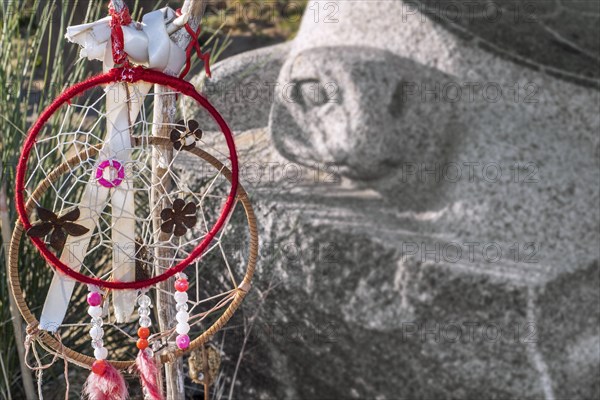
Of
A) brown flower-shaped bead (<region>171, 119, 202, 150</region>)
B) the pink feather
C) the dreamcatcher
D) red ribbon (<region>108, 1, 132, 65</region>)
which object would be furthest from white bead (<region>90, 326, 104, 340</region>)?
red ribbon (<region>108, 1, 132, 65</region>)

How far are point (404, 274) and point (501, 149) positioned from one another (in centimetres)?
40

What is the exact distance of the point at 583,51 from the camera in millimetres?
2193

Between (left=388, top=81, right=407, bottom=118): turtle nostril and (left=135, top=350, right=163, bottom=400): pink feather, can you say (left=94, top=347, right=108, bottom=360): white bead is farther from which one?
(left=388, top=81, right=407, bottom=118): turtle nostril

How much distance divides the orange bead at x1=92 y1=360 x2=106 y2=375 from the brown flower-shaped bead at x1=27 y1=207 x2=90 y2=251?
0.76 ft

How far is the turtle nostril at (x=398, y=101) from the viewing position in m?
2.04

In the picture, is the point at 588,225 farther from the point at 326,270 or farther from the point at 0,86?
the point at 0,86

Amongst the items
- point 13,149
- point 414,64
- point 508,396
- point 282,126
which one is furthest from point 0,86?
point 508,396

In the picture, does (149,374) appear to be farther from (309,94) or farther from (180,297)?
(309,94)

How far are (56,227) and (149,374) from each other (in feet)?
1.11

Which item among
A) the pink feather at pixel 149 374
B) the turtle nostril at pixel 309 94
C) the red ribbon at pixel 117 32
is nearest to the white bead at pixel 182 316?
the pink feather at pixel 149 374

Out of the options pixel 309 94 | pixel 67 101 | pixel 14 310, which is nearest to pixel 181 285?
pixel 67 101

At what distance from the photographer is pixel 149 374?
1.49m

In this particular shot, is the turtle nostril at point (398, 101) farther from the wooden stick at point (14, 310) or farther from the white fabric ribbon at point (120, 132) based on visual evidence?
the wooden stick at point (14, 310)

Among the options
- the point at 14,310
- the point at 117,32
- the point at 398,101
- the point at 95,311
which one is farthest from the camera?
the point at 398,101
